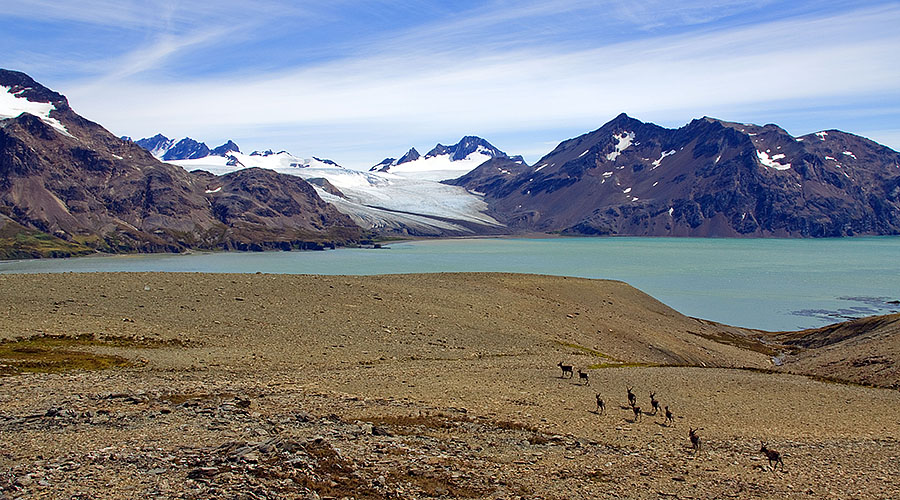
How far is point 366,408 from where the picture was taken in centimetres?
2253

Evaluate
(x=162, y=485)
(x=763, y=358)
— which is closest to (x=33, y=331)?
(x=162, y=485)

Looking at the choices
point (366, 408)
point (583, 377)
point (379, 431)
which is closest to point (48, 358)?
point (366, 408)

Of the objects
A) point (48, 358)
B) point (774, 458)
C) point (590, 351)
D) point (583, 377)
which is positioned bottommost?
point (590, 351)

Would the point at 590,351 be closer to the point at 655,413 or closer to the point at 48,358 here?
the point at 655,413

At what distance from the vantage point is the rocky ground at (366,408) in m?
16.7

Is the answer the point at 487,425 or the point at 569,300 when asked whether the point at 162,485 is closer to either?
the point at 487,425

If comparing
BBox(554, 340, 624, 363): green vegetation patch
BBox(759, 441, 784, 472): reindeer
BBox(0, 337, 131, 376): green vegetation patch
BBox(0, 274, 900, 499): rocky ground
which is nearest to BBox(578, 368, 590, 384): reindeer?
BBox(0, 274, 900, 499): rocky ground

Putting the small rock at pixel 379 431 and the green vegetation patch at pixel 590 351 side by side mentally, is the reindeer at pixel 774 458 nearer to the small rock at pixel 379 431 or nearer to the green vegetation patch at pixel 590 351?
the small rock at pixel 379 431

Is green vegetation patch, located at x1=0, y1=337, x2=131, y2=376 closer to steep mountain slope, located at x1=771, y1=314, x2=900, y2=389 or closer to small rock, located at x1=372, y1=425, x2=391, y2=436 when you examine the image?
small rock, located at x1=372, y1=425, x2=391, y2=436

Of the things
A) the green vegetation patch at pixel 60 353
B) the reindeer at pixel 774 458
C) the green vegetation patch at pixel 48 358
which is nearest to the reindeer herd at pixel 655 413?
the reindeer at pixel 774 458

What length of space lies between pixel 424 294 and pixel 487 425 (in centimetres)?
2897

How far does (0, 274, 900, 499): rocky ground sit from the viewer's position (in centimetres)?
1666

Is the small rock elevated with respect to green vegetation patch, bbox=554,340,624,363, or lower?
elevated

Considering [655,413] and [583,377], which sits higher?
[583,377]
